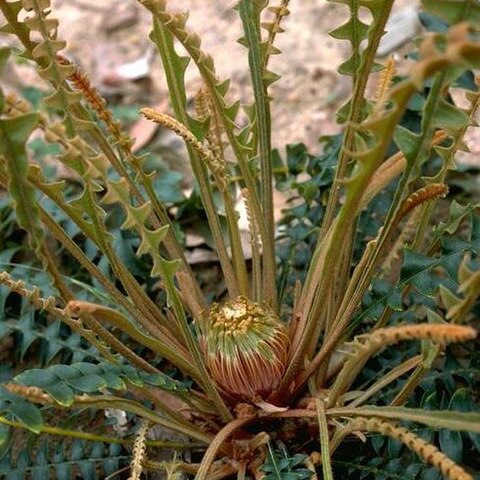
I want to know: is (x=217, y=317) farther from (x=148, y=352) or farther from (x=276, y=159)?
(x=276, y=159)

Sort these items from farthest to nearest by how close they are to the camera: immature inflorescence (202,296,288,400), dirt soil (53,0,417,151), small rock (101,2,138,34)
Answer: small rock (101,2,138,34) < dirt soil (53,0,417,151) < immature inflorescence (202,296,288,400)

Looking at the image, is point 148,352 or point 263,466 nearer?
point 263,466

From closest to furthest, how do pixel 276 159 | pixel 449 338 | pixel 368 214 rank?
pixel 449 338 < pixel 368 214 < pixel 276 159

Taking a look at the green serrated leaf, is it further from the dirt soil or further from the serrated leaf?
the dirt soil

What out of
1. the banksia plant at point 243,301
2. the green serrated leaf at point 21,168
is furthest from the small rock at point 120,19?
the green serrated leaf at point 21,168

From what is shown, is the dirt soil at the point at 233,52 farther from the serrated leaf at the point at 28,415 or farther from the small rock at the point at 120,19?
the serrated leaf at the point at 28,415

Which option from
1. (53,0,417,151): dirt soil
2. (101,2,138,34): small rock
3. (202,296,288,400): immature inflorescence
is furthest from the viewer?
(101,2,138,34): small rock

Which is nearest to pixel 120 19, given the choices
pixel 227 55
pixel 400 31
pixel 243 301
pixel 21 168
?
pixel 227 55

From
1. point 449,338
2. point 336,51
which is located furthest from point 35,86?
point 449,338

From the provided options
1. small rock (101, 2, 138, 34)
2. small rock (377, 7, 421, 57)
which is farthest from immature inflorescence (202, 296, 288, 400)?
small rock (101, 2, 138, 34)
